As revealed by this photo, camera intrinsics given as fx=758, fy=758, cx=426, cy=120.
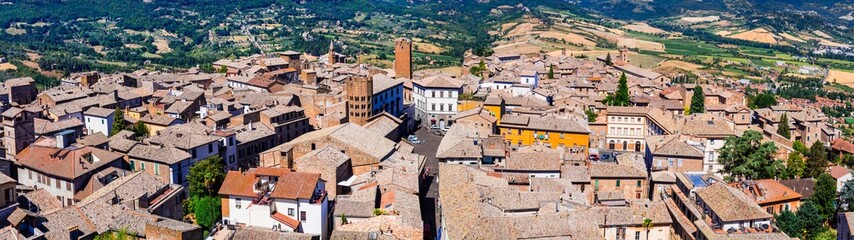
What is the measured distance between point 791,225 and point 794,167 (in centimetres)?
1235

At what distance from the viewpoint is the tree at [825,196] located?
42.8 meters

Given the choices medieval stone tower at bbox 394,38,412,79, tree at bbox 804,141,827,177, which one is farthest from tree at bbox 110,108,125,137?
tree at bbox 804,141,827,177

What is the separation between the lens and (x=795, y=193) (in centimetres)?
4297

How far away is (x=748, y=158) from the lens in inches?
1869

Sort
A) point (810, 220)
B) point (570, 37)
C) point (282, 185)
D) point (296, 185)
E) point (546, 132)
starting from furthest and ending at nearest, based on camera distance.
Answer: point (570, 37)
point (546, 132)
point (810, 220)
point (282, 185)
point (296, 185)

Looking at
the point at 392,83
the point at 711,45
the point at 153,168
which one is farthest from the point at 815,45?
the point at 153,168

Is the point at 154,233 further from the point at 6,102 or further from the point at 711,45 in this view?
the point at 711,45

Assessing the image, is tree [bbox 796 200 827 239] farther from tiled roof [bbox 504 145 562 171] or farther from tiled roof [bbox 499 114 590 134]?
tiled roof [bbox 499 114 590 134]

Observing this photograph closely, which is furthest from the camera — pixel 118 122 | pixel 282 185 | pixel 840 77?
pixel 840 77

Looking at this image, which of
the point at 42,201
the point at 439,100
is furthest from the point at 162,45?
the point at 42,201

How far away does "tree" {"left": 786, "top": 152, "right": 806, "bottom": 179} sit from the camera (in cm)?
5031

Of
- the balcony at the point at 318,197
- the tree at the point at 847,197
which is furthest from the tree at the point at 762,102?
the balcony at the point at 318,197

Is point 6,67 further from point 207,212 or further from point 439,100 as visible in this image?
point 207,212

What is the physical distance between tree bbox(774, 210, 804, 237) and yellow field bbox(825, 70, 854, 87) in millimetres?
110677
